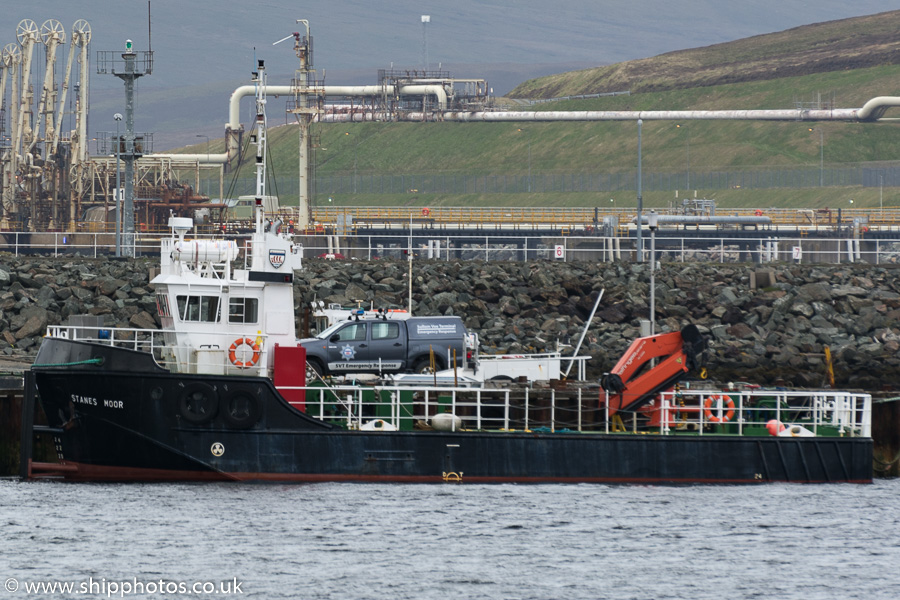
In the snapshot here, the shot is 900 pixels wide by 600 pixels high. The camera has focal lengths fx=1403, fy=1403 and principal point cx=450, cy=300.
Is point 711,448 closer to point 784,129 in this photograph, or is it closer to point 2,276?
point 2,276

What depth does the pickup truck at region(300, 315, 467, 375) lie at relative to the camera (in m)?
33.3

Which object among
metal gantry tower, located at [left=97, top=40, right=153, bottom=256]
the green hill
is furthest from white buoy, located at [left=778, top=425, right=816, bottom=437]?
the green hill

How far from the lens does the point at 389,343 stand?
33688mm

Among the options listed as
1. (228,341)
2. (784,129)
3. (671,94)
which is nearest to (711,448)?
(228,341)

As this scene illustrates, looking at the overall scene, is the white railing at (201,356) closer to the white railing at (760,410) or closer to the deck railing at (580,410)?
the deck railing at (580,410)

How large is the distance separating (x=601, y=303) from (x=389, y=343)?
59.6 feet

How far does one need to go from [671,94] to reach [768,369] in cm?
11791

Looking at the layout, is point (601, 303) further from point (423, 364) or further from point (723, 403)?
point (723, 403)

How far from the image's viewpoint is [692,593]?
865 inches

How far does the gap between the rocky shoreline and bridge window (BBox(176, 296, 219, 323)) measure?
40.8 feet

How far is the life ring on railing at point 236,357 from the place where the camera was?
28.2 metres

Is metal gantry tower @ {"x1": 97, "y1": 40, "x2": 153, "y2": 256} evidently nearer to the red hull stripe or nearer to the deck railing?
the red hull stripe

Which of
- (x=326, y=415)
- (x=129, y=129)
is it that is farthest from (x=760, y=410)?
(x=129, y=129)

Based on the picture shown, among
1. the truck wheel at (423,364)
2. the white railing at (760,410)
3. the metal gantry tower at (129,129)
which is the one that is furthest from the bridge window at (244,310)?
the metal gantry tower at (129,129)
